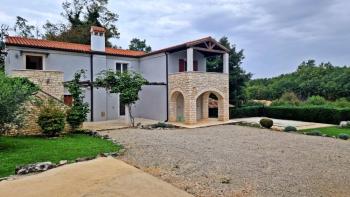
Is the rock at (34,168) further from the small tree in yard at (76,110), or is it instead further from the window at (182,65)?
the window at (182,65)

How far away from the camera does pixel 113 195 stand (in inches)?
219

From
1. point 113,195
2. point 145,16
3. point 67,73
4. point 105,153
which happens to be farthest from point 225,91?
point 113,195

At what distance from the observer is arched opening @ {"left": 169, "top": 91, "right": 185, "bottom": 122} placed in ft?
71.2

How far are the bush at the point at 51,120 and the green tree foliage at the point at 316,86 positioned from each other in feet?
92.6

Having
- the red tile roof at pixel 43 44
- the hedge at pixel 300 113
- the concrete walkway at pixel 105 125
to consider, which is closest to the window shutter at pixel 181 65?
the red tile roof at pixel 43 44

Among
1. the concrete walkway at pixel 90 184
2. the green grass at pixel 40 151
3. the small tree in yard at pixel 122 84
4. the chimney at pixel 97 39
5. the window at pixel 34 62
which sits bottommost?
the concrete walkway at pixel 90 184

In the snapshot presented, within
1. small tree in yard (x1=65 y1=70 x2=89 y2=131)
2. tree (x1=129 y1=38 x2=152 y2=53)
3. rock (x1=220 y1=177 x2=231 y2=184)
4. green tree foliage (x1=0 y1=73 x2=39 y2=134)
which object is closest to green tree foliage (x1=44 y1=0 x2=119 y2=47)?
tree (x1=129 y1=38 x2=152 y2=53)

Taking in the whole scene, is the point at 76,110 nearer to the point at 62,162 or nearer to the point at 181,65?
the point at 62,162

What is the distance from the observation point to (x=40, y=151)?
9914mm

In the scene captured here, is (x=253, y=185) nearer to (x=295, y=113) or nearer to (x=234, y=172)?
(x=234, y=172)

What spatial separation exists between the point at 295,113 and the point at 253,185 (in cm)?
1907

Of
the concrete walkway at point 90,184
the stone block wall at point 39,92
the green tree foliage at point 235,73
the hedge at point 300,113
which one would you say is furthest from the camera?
the green tree foliage at point 235,73

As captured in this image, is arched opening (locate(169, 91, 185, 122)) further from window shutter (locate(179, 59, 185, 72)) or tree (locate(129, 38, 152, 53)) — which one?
tree (locate(129, 38, 152, 53))

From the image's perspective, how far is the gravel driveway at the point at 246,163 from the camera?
6.52m
